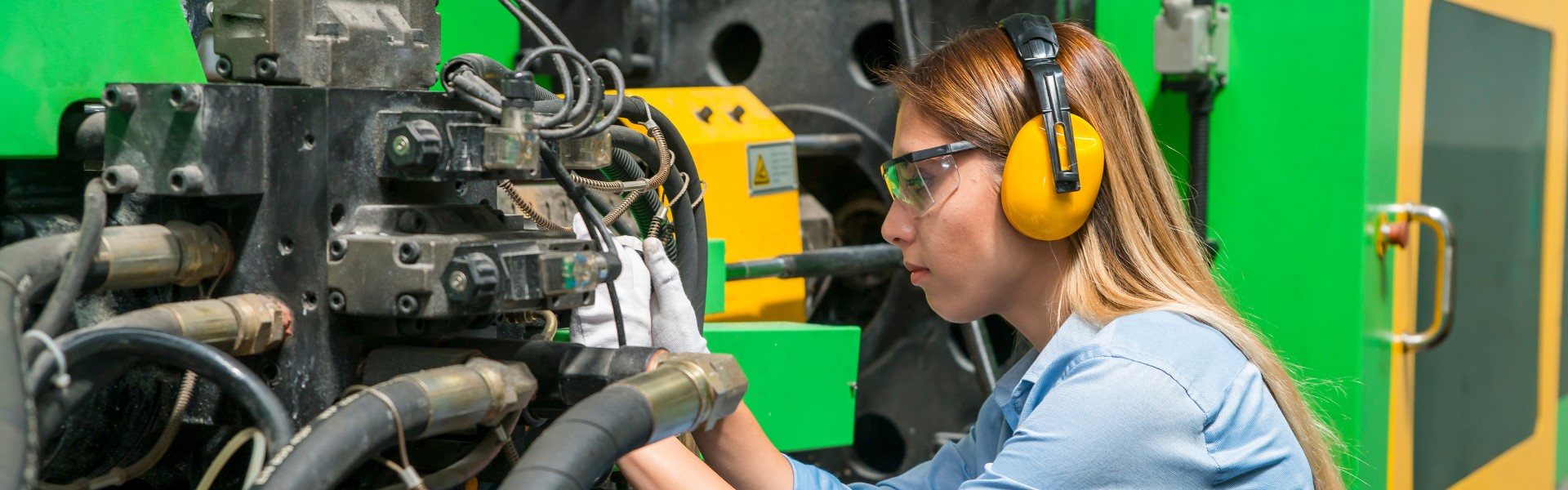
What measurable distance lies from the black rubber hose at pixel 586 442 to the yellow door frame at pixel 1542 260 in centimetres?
139

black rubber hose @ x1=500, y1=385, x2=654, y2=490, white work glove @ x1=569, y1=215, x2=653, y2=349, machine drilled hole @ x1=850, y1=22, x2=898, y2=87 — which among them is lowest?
black rubber hose @ x1=500, y1=385, x2=654, y2=490

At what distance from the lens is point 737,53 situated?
7.18 feet

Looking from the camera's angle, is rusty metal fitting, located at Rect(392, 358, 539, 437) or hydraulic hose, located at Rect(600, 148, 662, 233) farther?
hydraulic hose, located at Rect(600, 148, 662, 233)

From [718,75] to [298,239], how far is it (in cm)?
129

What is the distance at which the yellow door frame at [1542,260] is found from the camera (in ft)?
6.15

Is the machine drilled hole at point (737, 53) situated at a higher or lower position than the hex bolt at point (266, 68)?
higher

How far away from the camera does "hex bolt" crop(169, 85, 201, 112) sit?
847mm

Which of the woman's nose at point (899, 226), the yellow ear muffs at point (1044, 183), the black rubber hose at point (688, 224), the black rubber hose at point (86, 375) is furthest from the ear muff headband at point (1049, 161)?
the black rubber hose at point (86, 375)

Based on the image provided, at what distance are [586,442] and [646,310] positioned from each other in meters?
0.40

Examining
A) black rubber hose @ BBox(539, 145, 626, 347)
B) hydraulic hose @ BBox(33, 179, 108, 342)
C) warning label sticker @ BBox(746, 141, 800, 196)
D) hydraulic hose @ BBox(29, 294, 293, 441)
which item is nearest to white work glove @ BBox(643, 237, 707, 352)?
black rubber hose @ BBox(539, 145, 626, 347)

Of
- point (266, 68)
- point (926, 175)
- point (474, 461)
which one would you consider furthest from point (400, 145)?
point (926, 175)

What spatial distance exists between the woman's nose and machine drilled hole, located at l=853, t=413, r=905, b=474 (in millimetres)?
894

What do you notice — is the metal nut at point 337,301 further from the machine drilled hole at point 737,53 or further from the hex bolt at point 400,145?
the machine drilled hole at point 737,53

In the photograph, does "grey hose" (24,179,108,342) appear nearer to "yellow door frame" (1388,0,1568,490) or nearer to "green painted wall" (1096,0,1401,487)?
"green painted wall" (1096,0,1401,487)
